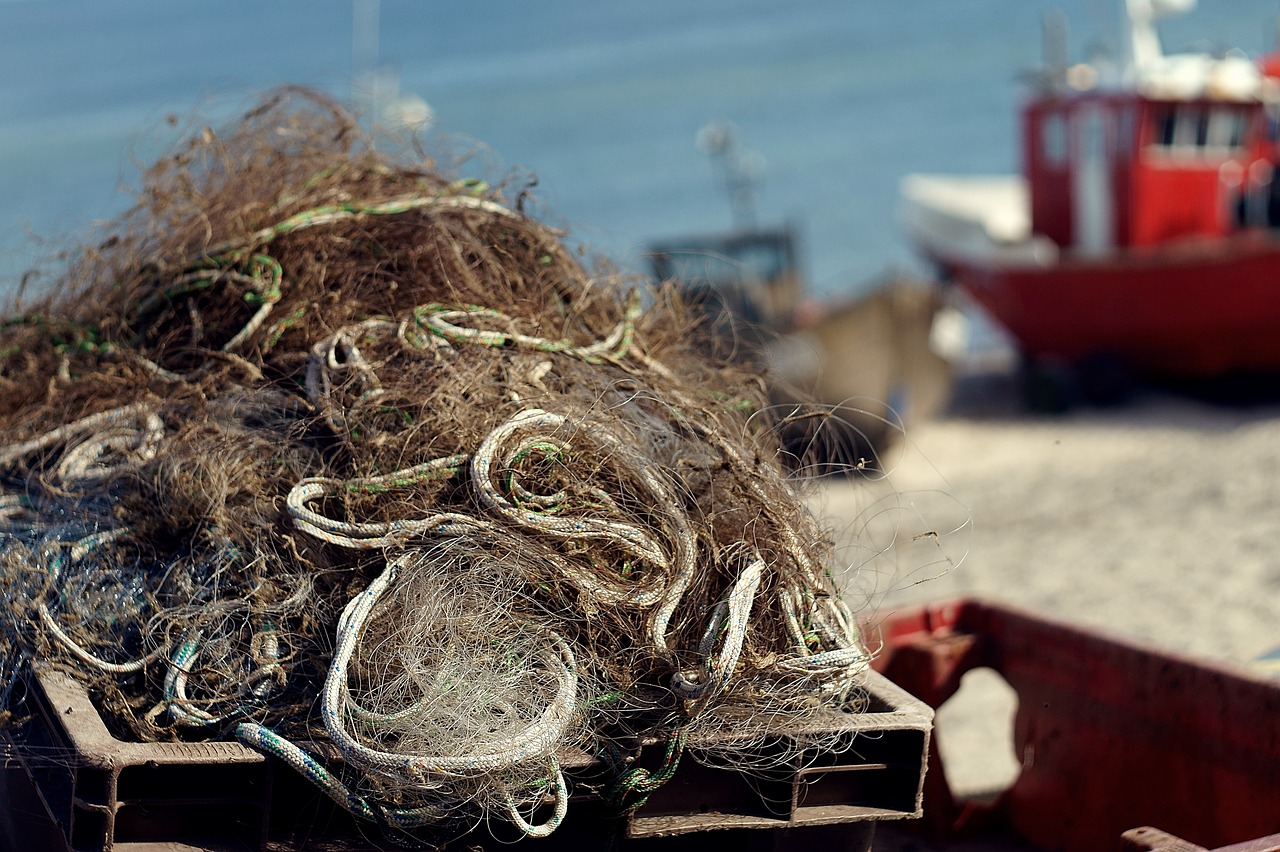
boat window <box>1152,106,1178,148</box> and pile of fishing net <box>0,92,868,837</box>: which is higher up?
boat window <box>1152,106,1178,148</box>

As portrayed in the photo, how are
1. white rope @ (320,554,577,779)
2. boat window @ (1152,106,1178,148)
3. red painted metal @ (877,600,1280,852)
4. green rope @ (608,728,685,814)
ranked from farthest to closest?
boat window @ (1152,106,1178,148)
red painted metal @ (877,600,1280,852)
green rope @ (608,728,685,814)
white rope @ (320,554,577,779)

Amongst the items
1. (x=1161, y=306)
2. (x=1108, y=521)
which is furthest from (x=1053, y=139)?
A: (x=1108, y=521)

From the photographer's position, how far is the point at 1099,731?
3.36m

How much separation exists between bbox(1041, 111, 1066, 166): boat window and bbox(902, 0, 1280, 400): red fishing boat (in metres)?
0.02

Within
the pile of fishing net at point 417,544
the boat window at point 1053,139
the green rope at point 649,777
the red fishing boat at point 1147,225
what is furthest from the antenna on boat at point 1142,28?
the green rope at point 649,777

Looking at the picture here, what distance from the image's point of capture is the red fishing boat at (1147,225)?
11.1 meters

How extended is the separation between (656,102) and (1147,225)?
35.3 m

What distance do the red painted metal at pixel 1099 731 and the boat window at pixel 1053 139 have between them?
33.1 feet

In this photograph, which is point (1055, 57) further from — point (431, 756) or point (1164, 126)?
point (431, 756)

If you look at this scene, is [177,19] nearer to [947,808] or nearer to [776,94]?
[776,94]

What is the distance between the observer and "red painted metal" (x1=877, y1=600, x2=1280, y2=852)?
9.76 feet

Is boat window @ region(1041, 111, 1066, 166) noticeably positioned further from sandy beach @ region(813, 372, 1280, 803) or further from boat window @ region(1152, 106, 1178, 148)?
sandy beach @ region(813, 372, 1280, 803)

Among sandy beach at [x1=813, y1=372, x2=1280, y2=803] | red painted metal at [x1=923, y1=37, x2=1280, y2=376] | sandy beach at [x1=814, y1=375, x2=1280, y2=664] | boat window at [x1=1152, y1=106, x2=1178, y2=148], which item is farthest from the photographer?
boat window at [x1=1152, y1=106, x2=1178, y2=148]

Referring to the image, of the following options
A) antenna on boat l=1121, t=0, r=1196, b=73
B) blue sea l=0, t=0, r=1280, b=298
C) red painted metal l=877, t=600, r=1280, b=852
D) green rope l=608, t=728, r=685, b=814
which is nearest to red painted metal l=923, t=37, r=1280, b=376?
antenna on boat l=1121, t=0, r=1196, b=73
